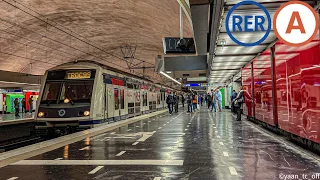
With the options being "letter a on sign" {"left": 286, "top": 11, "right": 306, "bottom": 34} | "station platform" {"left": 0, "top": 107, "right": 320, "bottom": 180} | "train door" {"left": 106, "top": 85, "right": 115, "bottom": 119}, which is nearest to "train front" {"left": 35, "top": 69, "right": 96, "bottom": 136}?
"train door" {"left": 106, "top": 85, "right": 115, "bottom": 119}

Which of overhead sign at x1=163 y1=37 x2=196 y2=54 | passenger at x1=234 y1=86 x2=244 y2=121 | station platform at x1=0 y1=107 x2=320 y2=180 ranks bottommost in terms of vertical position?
station platform at x1=0 y1=107 x2=320 y2=180

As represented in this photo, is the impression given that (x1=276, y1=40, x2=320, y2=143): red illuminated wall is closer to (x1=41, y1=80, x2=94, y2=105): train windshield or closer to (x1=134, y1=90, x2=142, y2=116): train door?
(x1=41, y1=80, x2=94, y2=105): train windshield

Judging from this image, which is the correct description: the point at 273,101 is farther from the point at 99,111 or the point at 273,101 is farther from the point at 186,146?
the point at 99,111

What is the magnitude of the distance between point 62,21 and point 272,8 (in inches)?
775

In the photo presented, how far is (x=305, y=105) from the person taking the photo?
7.43 m

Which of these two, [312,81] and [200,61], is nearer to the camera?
[312,81]

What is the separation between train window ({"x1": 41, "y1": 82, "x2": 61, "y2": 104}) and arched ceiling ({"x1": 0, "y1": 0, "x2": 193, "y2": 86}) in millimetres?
8653

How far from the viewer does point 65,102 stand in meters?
12.7

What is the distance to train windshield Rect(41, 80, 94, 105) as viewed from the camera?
12855 mm

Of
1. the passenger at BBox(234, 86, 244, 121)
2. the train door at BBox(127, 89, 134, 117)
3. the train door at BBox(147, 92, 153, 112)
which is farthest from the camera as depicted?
the train door at BBox(147, 92, 153, 112)

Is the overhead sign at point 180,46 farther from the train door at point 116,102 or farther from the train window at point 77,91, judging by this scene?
the train window at point 77,91

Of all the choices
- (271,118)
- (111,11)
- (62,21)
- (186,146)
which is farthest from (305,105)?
(62,21)

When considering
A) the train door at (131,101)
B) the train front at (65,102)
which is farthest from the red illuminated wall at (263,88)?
the train door at (131,101)

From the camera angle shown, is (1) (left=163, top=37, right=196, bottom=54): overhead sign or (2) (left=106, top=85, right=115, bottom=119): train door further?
(1) (left=163, top=37, right=196, bottom=54): overhead sign
